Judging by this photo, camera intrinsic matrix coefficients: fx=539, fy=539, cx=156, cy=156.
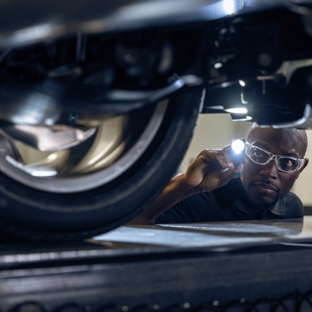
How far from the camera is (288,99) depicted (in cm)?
111

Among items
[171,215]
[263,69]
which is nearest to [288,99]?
[263,69]

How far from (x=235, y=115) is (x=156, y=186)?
1.27 ft

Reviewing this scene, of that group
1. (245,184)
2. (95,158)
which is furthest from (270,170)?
(95,158)

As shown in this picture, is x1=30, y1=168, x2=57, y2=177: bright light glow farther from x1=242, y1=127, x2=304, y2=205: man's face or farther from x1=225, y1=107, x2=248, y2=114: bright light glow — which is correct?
x1=242, y1=127, x2=304, y2=205: man's face

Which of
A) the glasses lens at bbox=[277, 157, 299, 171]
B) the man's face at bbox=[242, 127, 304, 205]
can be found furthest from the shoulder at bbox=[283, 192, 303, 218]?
the glasses lens at bbox=[277, 157, 299, 171]

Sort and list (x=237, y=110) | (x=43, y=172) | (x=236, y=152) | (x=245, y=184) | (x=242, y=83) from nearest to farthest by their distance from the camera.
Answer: (x=43, y=172)
(x=242, y=83)
(x=237, y=110)
(x=236, y=152)
(x=245, y=184)

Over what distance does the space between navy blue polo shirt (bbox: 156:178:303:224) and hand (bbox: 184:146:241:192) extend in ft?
1.53

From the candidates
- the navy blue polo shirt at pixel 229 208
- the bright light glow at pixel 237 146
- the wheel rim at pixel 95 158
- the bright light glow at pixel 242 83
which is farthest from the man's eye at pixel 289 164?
the wheel rim at pixel 95 158

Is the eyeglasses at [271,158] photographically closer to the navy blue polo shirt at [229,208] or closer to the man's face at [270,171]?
the man's face at [270,171]

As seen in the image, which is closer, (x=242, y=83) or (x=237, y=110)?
(x=242, y=83)

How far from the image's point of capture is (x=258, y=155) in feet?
7.59

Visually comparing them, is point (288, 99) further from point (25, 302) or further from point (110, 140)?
point (25, 302)

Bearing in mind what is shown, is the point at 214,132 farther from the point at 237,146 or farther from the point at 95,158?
the point at 95,158

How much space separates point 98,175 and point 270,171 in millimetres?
1507
